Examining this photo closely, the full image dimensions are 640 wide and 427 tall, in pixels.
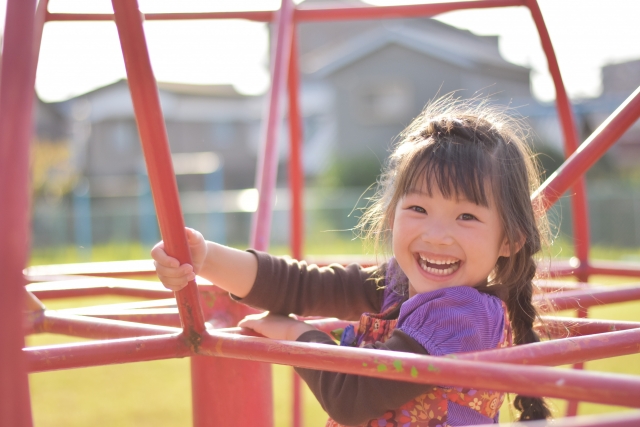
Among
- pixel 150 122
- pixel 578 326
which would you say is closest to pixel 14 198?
pixel 150 122

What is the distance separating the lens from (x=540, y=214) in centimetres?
116

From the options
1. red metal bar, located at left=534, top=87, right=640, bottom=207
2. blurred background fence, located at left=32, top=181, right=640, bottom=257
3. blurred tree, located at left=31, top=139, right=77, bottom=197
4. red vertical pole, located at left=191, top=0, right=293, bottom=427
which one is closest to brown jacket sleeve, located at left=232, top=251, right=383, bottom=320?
red vertical pole, located at left=191, top=0, right=293, bottom=427

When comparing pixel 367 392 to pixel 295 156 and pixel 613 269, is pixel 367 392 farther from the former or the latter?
pixel 295 156

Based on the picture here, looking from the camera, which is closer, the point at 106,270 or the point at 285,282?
the point at 285,282

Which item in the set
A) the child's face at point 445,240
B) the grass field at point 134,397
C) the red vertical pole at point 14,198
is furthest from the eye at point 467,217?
the grass field at point 134,397

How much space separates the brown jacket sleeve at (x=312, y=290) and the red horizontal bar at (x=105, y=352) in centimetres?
22

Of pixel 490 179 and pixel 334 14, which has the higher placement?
pixel 334 14

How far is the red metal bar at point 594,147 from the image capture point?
4.10 ft

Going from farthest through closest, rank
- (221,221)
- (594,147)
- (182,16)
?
(221,221), (182,16), (594,147)

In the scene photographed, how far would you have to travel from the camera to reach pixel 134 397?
3.06m

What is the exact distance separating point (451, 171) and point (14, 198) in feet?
1.93

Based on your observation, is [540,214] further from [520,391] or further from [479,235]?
[520,391]

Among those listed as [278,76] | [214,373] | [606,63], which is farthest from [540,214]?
[606,63]

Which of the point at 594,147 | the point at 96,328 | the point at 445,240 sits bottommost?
the point at 96,328
